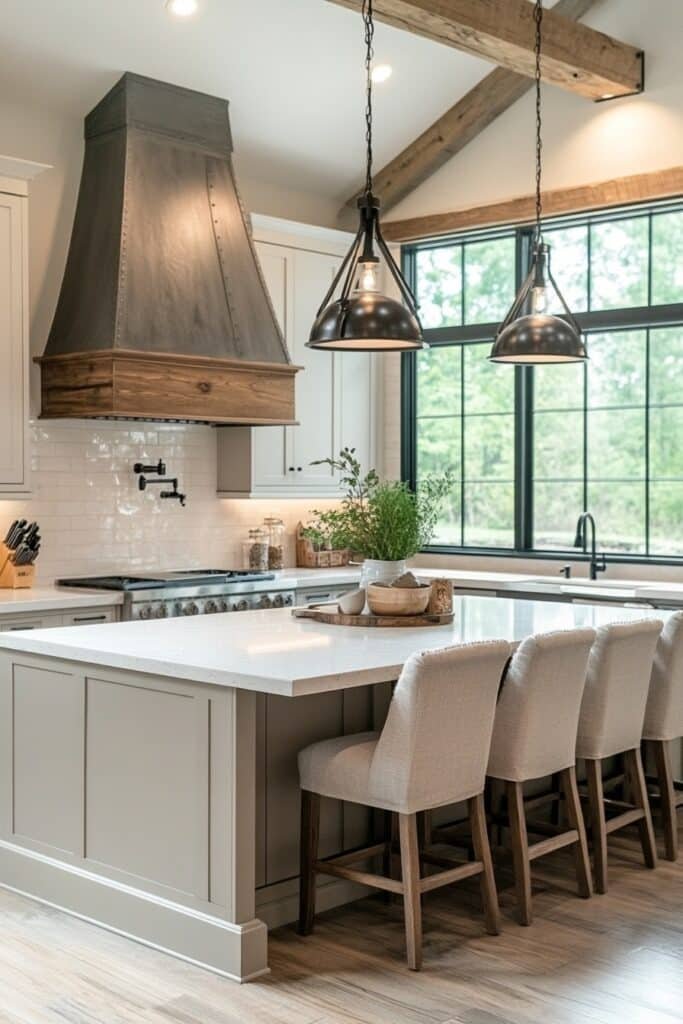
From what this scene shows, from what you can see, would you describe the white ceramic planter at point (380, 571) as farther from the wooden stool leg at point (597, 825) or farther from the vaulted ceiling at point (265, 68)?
the vaulted ceiling at point (265, 68)

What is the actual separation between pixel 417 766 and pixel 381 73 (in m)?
4.87

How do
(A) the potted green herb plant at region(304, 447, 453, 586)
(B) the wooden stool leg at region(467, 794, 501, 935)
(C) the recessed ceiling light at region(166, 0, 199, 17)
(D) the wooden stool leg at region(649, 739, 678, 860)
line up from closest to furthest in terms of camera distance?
(B) the wooden stool leg at region(467, 794, 501, 935), (A) the potted green herb plant at region(304, 447, 453, 586), (D) the wooden stool leg at region(649, 739, 678, 860), (C) the recessed ceiling light at region(166, 0, 199, 17)

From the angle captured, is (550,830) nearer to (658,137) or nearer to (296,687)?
(296,687)

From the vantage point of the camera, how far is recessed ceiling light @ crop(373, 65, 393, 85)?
7281 mm

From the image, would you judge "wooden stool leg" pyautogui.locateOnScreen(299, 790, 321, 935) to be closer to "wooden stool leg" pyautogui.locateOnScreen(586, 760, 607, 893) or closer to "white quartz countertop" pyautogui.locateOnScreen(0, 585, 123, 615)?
"wooden stool leg" pyautogui.locateOnScreen(586, 760, 607, 893)

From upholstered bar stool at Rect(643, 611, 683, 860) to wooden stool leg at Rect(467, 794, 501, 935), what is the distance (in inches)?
45.3

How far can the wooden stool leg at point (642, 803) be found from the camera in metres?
4.79

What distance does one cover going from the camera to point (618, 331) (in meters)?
7.29

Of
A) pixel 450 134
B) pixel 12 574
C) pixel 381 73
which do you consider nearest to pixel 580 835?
pixel 12 574

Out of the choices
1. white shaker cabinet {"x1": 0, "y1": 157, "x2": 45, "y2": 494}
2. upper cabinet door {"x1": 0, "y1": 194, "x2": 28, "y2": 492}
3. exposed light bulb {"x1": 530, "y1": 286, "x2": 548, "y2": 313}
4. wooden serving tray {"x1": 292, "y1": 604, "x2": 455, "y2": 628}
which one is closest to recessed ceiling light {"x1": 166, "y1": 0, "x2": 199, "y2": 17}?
white shaker cabinet {"x1": 0, "y1": 157, "x2": 45, "y2": 494}

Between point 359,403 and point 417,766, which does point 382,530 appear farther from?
point 359,403

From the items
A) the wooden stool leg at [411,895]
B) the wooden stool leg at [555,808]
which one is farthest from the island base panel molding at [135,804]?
the wooden stool leg at [555,808]

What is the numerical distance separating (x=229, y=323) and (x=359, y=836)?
3.26m

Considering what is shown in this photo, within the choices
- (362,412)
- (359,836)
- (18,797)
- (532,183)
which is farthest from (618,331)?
(18,797)
